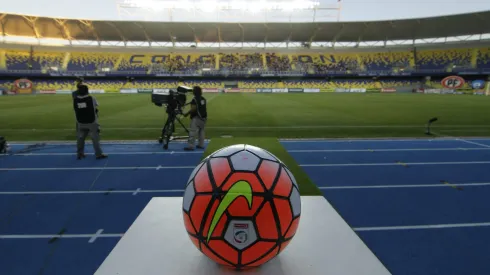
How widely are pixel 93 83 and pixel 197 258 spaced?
179ft

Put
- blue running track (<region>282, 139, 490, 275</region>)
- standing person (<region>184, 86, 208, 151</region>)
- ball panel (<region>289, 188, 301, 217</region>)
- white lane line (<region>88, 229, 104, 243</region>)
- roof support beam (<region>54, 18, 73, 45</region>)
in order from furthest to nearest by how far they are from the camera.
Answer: roof support beam (<region>54, 18, 73, 45</region>)
standing person (<region>184, 86, 208, 151</region>)
white lane line (<region>88, 229, 104, 243</region>)
blue running track (<region>282, 139, 490, 275</region>)
ball panel (<region>289, 188, 301, 217</region>)

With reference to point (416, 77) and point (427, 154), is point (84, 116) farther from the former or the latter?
point (416, 77)

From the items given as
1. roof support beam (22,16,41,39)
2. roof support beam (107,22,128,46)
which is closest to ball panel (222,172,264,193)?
roof support beam (107,22,128,46)

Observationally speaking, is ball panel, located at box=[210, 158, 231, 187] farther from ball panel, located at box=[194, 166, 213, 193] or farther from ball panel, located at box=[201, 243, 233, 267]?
ball panel, located at box=[201, 243, 233, 267]

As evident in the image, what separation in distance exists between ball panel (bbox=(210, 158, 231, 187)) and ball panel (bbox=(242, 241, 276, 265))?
1.60 feet

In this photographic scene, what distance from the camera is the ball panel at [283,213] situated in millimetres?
1932

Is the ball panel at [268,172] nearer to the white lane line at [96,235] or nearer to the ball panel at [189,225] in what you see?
the ball panel at [189,225]

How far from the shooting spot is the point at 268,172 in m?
2.04

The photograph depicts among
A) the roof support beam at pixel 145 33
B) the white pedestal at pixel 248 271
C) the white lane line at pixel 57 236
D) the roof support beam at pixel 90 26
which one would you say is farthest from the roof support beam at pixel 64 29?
the white pedestal at pixel 248 271

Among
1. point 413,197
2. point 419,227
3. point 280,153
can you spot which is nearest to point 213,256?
point 419,227

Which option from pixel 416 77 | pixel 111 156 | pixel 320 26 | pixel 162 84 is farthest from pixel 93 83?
pixel 416 77

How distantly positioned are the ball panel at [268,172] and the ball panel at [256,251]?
389mm

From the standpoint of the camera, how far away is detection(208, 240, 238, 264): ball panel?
1901 millimetres

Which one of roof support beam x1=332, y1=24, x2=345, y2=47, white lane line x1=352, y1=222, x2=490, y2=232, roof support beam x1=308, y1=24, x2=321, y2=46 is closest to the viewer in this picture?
white lane line x1=352, y1=222, x2=490, y2=232
